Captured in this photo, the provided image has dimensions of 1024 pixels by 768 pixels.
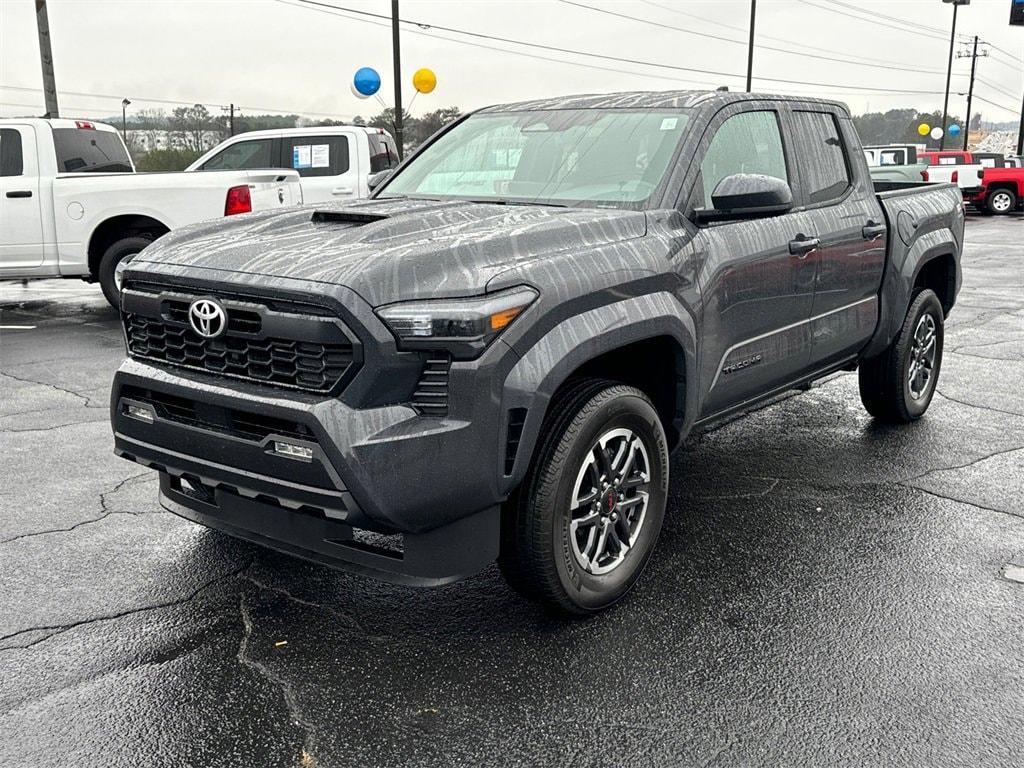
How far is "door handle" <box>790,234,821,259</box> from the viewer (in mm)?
4617

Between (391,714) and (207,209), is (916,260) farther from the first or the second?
(207,209)

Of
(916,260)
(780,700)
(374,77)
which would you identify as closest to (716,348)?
(780,700)

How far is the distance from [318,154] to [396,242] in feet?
35.0

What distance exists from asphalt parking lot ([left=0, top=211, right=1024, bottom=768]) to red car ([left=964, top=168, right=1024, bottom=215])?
88.2 feet

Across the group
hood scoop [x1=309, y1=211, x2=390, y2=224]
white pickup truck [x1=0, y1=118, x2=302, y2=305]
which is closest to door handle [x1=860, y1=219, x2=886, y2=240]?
hood scoop [x1=309, y1=211, x2=390, y2=224]

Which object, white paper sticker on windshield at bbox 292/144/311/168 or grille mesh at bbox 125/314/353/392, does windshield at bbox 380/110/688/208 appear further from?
white paper sticker on windshield at bbox 292/144/311/168

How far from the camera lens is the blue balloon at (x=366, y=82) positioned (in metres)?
20.7

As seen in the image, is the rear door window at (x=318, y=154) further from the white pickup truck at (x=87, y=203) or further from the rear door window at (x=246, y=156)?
the white pickup truck at (x=87, y=203)

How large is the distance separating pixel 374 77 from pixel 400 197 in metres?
17.3

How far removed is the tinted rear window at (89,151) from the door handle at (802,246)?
9130 mm

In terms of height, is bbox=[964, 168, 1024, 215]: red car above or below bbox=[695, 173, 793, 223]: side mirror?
below

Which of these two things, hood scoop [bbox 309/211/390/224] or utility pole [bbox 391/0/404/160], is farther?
utility pole [bbox 391/0/404/160]

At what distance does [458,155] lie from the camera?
4934 mm

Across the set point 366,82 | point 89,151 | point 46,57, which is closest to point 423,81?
point 366,82
